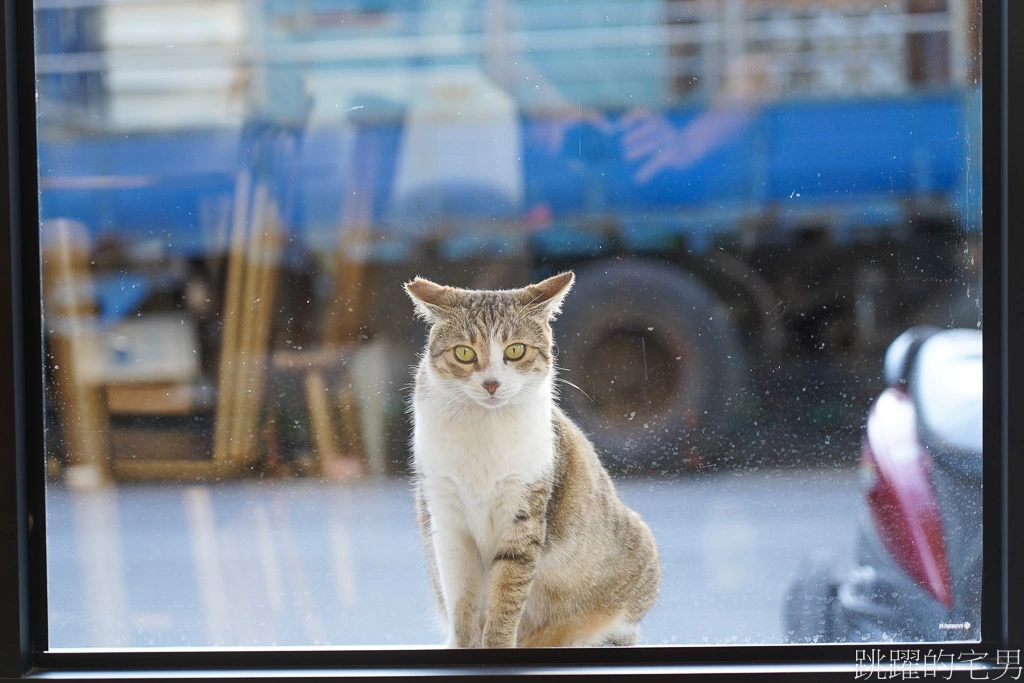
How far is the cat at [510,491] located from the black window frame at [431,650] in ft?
0.19

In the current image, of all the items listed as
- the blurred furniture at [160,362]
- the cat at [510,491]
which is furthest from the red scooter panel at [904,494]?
the blurred furniture at [160,362]

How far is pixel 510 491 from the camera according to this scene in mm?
1121

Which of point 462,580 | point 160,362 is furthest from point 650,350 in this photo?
point 160,362

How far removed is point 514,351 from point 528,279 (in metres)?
0.15

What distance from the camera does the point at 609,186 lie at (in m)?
1.21

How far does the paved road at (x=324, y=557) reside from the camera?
1.22 metres


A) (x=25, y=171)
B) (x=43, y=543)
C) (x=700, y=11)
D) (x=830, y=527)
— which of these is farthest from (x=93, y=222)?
(x=830, y=527)

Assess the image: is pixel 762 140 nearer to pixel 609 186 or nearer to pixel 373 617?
pixel 609 186

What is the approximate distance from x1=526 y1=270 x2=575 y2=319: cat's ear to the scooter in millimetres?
487

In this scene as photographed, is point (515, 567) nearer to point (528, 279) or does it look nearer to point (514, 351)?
point (514, 351)

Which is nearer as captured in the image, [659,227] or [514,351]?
[514,351]

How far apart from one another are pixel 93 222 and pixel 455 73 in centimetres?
58

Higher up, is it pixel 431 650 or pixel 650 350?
pixel 650 350

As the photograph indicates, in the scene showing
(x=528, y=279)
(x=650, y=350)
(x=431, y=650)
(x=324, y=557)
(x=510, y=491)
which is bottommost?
(x=431, y=650)
